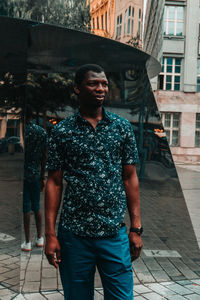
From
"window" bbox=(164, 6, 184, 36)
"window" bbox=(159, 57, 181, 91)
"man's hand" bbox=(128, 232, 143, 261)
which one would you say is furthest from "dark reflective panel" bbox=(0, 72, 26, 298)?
"window" bbox=(164, 6, 184, 36)

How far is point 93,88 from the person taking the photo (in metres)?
2.12

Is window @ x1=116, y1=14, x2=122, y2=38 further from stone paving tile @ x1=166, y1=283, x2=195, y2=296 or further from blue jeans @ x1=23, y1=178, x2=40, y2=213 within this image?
stone paving tile @ x1=166, y1=283, x2=195, y2=296

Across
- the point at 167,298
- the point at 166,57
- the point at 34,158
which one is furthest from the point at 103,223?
the point at 166,57

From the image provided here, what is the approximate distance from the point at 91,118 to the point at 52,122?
1.27 m

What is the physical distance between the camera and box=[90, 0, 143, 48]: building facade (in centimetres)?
319

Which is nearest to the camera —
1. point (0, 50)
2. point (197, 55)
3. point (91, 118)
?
point (91, 118)

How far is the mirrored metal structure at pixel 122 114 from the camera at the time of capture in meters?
3.10

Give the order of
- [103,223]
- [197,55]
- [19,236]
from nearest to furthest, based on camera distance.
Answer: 1. [103,223]
2. [19,236]
3. [197,55]

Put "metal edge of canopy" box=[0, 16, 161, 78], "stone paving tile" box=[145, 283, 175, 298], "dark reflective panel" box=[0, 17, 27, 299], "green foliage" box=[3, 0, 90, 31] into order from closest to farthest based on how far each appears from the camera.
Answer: "green foliage" box=[3, 0, 90, 31] → "metal edge of canopy" box=[0, 16, 161, 78] → "dark reflective panel" box=[0, 17, 27, 299] → "stone paving tile" box=[145, 283, 175, 298]

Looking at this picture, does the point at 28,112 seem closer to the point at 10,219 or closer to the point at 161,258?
the point at 10,219

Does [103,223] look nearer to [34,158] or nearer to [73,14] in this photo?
[34,158]

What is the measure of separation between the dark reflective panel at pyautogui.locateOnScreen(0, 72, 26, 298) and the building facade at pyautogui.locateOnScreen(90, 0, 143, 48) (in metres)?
0.76

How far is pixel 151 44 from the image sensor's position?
367cm

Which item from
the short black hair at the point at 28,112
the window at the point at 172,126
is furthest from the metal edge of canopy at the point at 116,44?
the window at the point at 172,126
